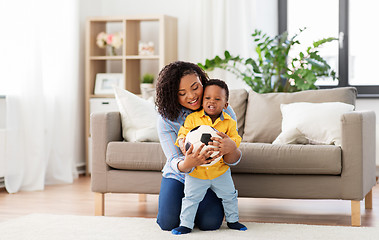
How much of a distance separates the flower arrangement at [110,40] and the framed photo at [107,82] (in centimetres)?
21

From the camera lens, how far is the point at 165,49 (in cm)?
489

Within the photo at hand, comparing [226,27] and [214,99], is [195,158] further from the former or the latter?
[226,27]

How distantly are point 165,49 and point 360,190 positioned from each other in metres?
2.54

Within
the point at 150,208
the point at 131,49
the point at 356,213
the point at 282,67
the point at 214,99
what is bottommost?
the point at 150,208

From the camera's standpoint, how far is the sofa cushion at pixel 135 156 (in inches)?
118

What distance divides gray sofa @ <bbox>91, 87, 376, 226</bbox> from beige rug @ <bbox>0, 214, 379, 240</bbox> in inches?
7.6

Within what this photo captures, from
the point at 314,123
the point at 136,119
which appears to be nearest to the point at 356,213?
the point at 314,123

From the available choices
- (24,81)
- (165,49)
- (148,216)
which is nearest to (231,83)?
(165,49)

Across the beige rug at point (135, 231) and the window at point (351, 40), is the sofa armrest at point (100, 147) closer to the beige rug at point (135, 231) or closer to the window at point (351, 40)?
the beige rug at point (135, 231)

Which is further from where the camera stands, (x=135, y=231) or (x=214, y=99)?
(x=135, y=231)

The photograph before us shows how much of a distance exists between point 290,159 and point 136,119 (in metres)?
0.95

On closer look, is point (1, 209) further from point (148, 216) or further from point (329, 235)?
point (329, 235)

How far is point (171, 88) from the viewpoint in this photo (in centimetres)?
253

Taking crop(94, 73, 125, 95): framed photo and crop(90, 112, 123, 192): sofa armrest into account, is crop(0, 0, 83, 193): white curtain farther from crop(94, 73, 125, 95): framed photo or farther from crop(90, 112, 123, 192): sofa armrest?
crop(90, 112, 123, 192): sofa armrest
